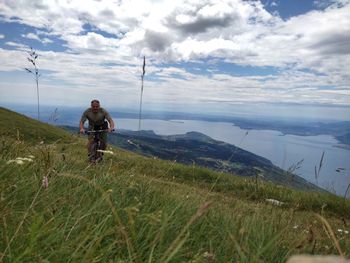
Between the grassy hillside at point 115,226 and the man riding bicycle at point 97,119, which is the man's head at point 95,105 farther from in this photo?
the grassy hillside at point 115,226

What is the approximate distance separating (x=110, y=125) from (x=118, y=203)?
45.2 ft

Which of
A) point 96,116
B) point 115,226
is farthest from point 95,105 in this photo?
point 115,226

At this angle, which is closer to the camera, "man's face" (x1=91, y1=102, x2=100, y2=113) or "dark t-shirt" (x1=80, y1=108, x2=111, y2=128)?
"man's face" (x1=91, y1=102, x2=100, y2=113)

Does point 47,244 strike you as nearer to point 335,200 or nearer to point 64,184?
point 64,184

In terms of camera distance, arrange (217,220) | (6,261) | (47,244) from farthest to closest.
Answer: (217,220) < (47,244) < (6,261)

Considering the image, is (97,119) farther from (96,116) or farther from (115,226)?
(115,226)

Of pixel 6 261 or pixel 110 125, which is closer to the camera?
pixel 6 261

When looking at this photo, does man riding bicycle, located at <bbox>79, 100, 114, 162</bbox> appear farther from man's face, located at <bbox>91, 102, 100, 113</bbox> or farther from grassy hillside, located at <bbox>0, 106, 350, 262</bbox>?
grassy hillside, located at <bbox>0, 106, 350, 262</bbox>

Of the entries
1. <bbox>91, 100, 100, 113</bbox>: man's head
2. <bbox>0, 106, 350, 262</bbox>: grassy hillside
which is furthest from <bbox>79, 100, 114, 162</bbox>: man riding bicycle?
<bbox>0, 106, 350, 262</bbox>: grassy hillside

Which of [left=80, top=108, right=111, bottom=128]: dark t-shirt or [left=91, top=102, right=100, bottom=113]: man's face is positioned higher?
[left=91, top=102, right=100, bottom=113]: man's face

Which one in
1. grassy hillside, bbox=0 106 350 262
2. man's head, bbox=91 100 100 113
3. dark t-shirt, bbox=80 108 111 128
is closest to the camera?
grassy hillside, bbox=0 106 350 262

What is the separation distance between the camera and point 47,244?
109 inches

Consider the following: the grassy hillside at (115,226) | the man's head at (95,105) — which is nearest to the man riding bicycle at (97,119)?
the man's head at (95,105)

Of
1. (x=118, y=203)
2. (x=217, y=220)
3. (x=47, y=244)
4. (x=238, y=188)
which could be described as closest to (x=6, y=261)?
(x=47, y=244)
